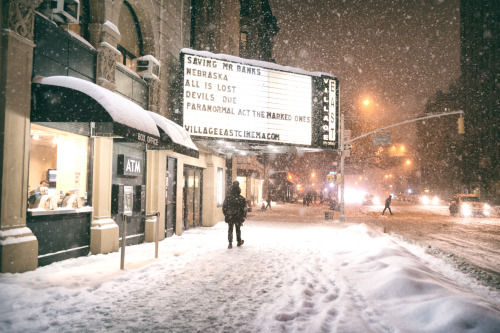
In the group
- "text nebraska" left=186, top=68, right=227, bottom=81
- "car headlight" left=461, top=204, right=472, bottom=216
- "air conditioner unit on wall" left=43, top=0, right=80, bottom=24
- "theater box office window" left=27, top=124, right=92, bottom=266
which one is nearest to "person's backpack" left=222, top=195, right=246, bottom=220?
"theater box office window" left=27, top=124, right=92, bottom=266

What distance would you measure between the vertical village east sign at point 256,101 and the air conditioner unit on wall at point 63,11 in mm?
5848

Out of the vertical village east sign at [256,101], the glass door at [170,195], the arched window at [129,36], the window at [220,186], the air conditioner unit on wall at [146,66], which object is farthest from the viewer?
the window at [220,186]

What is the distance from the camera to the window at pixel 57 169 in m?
7.56

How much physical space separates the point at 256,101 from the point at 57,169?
28.2ft

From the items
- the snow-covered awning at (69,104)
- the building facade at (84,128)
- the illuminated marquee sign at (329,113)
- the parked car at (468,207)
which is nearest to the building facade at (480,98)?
the parked car at (468,207)

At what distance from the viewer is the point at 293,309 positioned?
4.93m

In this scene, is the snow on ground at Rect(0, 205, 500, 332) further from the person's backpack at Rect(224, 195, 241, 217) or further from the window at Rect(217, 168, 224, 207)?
the window at Rect(217, 168, 224, 207)

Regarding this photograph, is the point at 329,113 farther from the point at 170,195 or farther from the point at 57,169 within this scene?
the point at 57,169

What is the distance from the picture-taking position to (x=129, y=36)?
11109mm

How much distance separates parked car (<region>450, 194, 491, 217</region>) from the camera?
89.0 ft

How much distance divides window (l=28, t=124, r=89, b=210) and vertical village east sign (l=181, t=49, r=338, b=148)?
5.13 metres

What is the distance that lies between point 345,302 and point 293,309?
92cm

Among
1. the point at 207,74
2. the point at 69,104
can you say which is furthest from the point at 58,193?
the point at 207,74

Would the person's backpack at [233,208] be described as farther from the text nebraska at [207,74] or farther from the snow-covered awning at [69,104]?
the text nebraska at [207,74]
